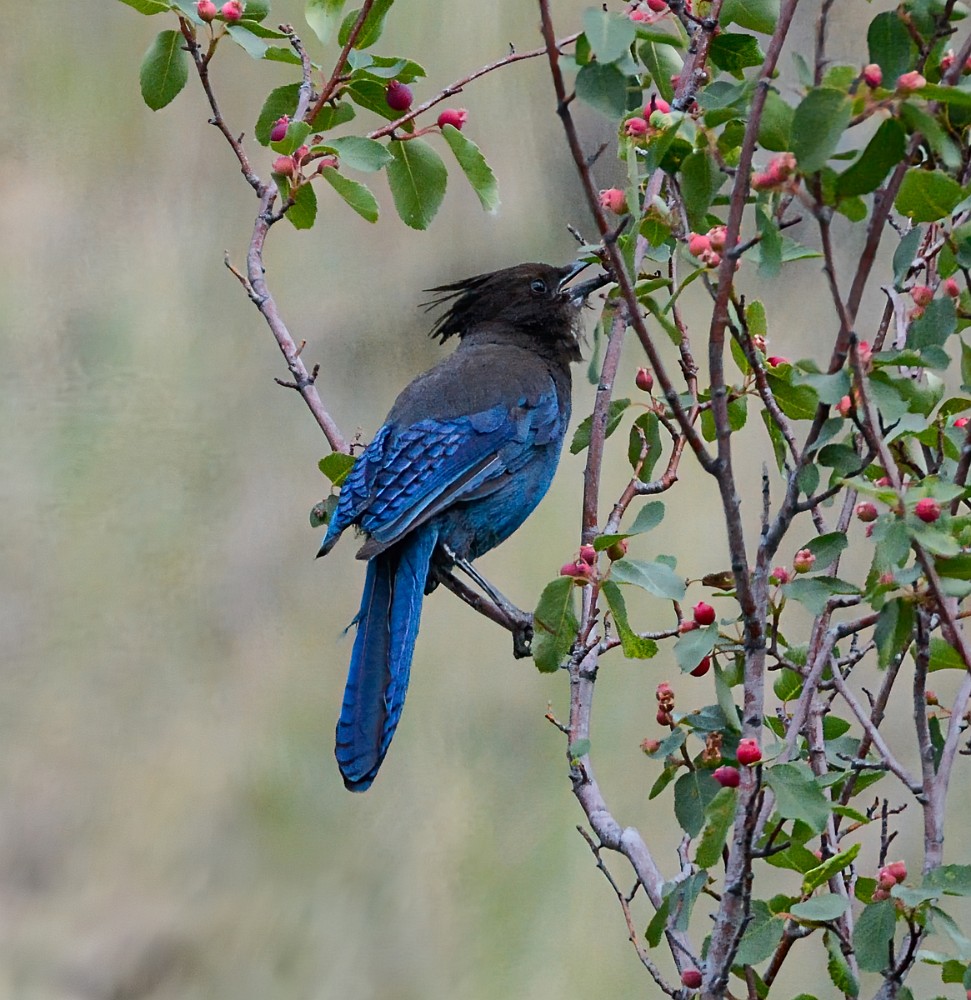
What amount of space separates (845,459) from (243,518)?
2.38 metres

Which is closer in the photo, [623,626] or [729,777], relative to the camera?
[729,777]

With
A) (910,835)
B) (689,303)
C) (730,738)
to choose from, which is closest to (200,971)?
(910,835)

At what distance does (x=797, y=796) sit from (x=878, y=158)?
575mm

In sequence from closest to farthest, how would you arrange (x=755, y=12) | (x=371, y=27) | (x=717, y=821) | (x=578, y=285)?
(x=717, y=821), (x=755, y=12), (x=371, y=27), (x=578, y=285)

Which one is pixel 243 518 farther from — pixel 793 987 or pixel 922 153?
pixel 922 153

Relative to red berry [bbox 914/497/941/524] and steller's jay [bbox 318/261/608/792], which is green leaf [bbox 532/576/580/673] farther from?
steller's jay [bbox 318/261/608/792]

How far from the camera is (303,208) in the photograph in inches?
81.0

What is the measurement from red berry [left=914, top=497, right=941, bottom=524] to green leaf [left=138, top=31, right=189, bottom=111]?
126cm

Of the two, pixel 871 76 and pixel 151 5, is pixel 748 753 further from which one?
pixel 151 5

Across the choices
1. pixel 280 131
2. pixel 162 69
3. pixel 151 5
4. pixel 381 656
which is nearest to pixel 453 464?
pixel 381 656

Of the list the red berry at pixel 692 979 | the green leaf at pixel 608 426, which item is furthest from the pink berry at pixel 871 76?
the red berry at pixel 692 979

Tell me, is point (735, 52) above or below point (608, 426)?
above

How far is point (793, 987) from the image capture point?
3250 millimetres

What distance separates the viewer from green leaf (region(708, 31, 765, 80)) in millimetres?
1697
